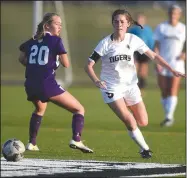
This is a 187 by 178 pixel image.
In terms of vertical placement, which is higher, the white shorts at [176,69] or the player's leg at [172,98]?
the white shorts at [176,69]

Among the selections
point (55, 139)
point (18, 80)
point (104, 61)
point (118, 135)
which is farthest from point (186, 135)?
point (18, 80)

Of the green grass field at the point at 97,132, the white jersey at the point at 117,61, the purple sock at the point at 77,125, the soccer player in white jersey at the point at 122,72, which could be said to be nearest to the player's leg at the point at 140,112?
the soccer player in white jersey at the point at 122,72

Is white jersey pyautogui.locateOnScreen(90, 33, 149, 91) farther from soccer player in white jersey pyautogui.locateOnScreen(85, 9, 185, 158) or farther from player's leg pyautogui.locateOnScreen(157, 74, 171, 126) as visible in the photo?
player's leg pyautogui.locateOnScreen(157, 74, 171, 126)

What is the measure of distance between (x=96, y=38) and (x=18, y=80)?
4.17 metres

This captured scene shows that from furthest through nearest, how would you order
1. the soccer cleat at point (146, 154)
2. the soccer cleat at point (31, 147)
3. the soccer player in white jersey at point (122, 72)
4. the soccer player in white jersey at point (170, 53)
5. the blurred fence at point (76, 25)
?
1. the blurred fence at point (76, 25)
2. the soccer player in white jersey at point (170, 53)
3. the soccer cleat at point (31, 147)
4. the soccer player in white jersey at point (122, 72)
5. the soccer cleat at point (146, 154)

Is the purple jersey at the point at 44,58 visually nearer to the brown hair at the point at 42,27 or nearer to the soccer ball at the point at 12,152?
the brown hair at the point at 42,27

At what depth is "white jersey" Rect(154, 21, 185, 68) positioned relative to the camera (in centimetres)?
1591

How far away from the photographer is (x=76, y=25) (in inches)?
1330

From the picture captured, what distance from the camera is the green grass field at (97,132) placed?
10.7 meters

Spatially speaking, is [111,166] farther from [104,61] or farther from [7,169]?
[104,61]

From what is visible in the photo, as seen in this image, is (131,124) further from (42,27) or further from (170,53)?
(170,53)

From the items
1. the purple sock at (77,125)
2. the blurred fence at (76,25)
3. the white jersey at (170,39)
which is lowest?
the purple sock at (77,125)

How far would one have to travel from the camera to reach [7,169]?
8.70 meters

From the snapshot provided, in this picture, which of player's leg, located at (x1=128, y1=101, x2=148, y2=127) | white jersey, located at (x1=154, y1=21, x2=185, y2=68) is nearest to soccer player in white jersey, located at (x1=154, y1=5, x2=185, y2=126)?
white jersey, located at (x1=154, y1=21, x2=185, y2=68)
